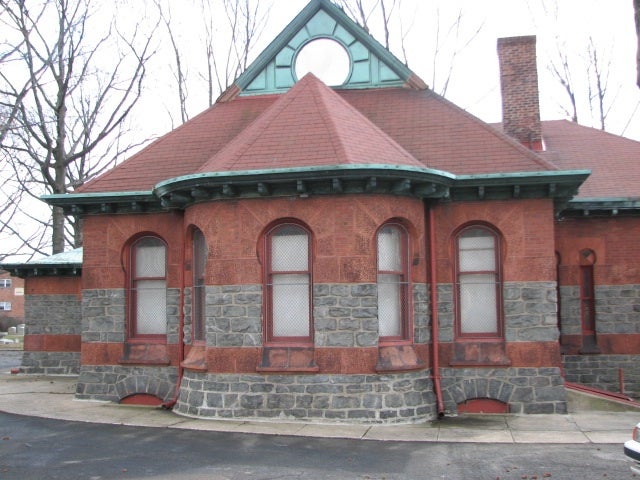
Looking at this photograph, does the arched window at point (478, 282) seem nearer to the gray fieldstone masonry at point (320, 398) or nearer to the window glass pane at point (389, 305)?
the window glass pane at point (389, 305)

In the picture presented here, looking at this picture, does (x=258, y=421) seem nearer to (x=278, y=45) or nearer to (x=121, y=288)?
(x=121, y=288)

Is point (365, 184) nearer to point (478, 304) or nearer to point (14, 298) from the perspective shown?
point (478, 304)

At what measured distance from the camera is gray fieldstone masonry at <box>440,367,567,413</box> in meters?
12.2

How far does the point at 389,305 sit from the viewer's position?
12094 mm

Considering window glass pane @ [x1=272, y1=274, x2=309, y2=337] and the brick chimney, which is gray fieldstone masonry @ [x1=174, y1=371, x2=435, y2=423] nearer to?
window glass pane @ [x1=272, y1=274, x2=309, y2=337]

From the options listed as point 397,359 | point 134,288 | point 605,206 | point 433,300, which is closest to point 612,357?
point 605,206

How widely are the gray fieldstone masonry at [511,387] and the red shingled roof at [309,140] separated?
146 inches

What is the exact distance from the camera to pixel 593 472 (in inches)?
319

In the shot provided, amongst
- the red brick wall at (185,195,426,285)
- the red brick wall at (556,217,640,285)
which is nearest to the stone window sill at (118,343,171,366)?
the red brick wall at (185,195,426,285)

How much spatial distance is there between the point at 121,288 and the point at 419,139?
6.42 m

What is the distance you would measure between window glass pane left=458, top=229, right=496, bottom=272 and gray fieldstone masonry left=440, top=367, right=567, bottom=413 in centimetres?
181

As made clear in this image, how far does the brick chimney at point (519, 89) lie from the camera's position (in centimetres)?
1662

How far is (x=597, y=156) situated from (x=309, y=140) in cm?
966

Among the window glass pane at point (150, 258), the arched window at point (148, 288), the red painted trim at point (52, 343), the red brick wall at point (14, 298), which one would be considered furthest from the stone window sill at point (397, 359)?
the red brick wall at point (14, 298)
